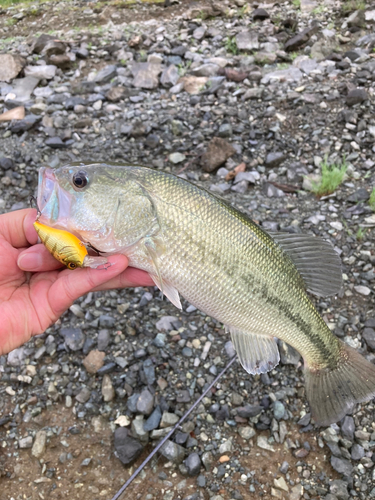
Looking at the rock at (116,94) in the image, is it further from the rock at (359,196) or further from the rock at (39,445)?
the rock at (39,445)

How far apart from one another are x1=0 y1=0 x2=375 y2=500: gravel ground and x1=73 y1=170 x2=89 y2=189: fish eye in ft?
6.34

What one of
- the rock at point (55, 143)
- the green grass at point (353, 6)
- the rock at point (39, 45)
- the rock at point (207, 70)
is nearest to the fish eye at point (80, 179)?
the rock at point (55, 143)

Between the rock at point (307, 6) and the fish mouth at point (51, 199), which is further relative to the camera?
the rock at point (307, 6)

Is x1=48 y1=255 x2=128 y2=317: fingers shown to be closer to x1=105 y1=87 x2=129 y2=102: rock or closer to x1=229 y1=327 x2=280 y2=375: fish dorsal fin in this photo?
x1=229 y1=327 x2=280 y2=375: fish dorsal fin

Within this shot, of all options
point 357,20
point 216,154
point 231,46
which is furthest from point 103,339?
point 357,20

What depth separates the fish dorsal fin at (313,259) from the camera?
3.03 meters

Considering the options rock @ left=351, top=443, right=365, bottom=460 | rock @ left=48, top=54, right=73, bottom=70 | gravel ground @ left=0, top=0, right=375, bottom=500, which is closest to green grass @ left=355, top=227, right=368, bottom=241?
gravel ground @ left=0, top=0, right=375, bottom=500

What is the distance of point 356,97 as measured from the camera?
6.07 meters

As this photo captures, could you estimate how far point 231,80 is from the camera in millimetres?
7090

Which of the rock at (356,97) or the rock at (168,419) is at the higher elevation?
the rock at (356,97)

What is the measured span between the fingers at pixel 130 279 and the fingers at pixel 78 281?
31 cm

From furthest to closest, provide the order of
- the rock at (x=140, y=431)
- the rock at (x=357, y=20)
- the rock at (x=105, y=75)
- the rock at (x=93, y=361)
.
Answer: the rock at (x=357, y=20)
the rock at (x=105, y=75)
the rock at (x=93, y=361)
the rock at (x=140, y=431)

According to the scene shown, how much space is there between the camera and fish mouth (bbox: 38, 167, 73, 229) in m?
2.49

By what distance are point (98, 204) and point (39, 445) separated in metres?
2.13
